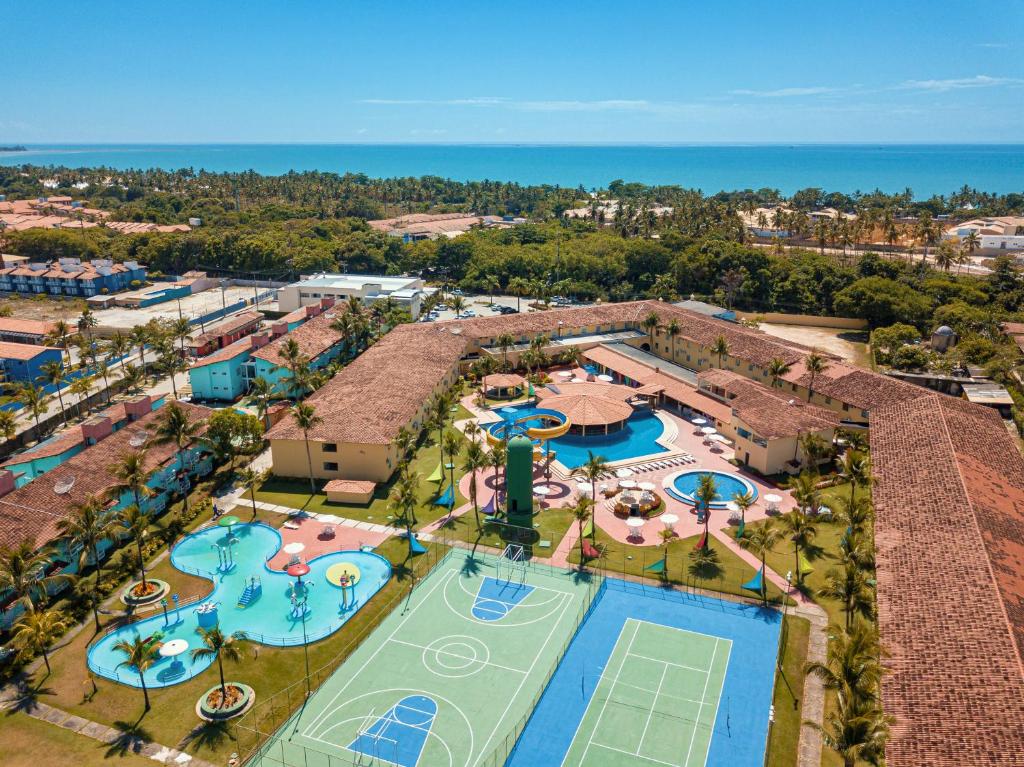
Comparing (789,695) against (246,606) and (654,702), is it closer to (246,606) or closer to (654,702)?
(654,702)

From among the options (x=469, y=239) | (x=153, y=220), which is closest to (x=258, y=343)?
(x=469, y=239)

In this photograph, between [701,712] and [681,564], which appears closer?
[701,712]

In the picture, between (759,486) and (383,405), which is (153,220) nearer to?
(383,405)

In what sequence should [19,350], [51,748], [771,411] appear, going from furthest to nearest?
[19,350] → [771,411] → [51,748]

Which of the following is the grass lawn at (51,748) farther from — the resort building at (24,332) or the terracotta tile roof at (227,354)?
the resort building at (24,332)

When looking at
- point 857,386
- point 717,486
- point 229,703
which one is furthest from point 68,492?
point 857,386

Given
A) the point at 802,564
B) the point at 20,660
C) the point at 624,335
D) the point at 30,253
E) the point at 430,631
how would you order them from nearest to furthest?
the point at 20,660, the point at 430,631, the point at 802,564, the point at 624,335, the point at 30,253

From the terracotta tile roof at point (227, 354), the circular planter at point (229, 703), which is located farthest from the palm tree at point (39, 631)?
the terracotta tile roof at point (227, 354)
